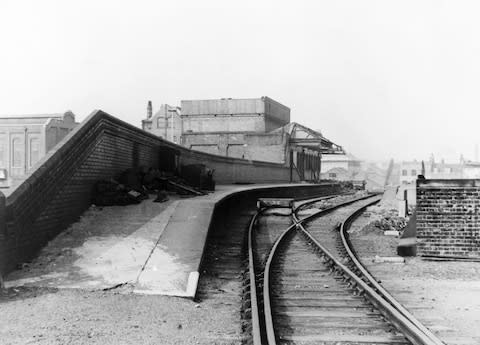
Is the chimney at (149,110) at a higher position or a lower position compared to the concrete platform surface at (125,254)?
higher

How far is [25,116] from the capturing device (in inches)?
1966

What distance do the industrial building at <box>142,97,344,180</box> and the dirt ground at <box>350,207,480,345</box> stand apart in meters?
37.7

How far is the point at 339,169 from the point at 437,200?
3180 inches

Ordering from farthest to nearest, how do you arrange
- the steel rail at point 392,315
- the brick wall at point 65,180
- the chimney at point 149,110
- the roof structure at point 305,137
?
the chimney at point 149,110 < the roof structure at point 305,137 < the brick wall at point 65,180 < the steel rail at point 392,315

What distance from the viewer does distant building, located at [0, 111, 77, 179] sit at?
48.3 metres

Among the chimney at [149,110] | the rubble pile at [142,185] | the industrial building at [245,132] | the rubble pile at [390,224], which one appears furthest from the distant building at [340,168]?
the rubble pile at [390,224]

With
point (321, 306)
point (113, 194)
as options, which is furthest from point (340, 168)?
point (321, 306)

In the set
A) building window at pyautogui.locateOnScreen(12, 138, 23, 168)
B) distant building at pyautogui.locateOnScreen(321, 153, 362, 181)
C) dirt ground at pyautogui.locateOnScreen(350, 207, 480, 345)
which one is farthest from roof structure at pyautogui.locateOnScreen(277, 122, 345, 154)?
dirt ground at pyautogui.locateOnScreen(350, 207, 480, 345)

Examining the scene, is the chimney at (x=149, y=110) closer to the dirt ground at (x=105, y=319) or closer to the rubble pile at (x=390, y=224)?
the rubble pile at (x=390, y=224)

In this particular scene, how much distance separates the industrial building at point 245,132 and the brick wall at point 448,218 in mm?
37285

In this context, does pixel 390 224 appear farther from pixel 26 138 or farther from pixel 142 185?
pixel 26 138

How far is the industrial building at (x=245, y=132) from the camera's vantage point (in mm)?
49344

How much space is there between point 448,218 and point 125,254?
19.9 ft

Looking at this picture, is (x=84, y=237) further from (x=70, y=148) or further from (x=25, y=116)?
(x=25, y=116)
